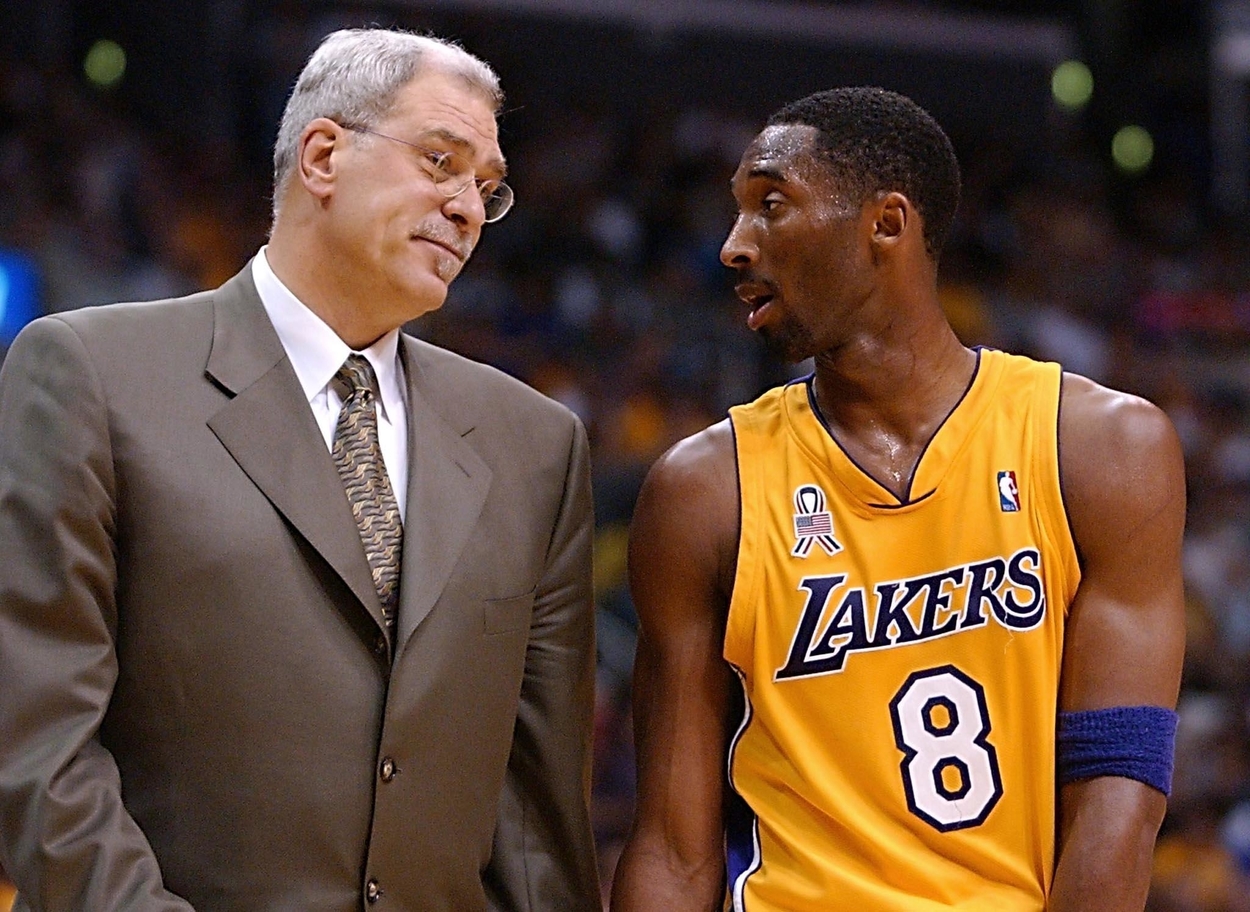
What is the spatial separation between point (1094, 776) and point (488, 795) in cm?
96

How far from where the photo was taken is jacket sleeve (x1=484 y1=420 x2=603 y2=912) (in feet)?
9.73

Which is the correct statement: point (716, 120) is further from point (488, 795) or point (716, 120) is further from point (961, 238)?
point (488, 795)

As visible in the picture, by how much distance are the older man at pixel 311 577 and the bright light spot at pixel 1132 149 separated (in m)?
12.0

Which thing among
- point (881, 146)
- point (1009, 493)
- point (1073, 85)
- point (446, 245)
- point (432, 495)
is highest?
point (1073, 85)

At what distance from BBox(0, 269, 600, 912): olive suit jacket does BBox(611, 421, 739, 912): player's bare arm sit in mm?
257

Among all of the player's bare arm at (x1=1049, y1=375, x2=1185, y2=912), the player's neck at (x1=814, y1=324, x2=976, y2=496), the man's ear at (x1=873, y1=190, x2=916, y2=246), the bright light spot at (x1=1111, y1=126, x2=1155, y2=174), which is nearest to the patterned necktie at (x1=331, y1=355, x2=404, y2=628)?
the player's neck at (x1=814, y1=324, x2=976, y2=496)

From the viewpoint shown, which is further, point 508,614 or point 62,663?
point 508,614

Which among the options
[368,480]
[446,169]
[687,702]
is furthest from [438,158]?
A: [687,702]

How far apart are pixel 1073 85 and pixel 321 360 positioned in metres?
12.4

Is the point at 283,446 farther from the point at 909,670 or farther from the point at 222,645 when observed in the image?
the point at 909,670

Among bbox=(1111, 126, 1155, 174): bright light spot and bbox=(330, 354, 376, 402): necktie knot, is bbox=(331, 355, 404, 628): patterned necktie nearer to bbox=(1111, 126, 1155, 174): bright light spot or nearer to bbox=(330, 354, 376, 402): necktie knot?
bbox=(330, 354, 376, 402): necktie knot

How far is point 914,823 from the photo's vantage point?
2.83 m

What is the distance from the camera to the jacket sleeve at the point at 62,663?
2.41m

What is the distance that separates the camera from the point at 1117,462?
9.37ft
